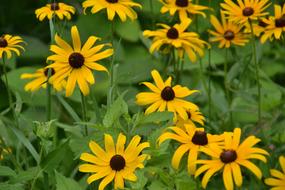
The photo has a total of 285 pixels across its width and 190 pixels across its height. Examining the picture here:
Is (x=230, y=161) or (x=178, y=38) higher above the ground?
(x=178, y=38)

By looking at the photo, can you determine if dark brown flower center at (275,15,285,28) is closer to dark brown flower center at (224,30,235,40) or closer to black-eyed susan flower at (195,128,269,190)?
dark brown flower center at (224,30,235,40)

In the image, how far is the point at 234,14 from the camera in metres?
1.61

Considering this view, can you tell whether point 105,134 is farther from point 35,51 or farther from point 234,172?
point 35,51

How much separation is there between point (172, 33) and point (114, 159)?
0.54 metres

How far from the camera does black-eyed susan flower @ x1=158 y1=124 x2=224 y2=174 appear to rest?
45.8 inches

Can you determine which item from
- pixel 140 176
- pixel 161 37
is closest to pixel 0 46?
pixel 161 37

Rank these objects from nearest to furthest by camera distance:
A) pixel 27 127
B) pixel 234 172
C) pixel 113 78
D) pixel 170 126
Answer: pixel 234 172 → pixel 170 126 → pixel 113 78 → pixel 27 127

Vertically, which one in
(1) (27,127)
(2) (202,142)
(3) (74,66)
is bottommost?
(1) (27,127)

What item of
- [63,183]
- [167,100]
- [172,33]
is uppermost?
[172,33]

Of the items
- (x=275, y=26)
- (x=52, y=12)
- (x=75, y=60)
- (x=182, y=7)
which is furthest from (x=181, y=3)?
(x=75, y=60)

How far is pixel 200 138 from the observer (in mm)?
1188

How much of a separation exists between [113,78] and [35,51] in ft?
4.83

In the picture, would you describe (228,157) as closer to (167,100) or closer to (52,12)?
(167,100)

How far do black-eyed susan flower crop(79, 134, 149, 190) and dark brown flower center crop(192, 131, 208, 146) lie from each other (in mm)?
90
